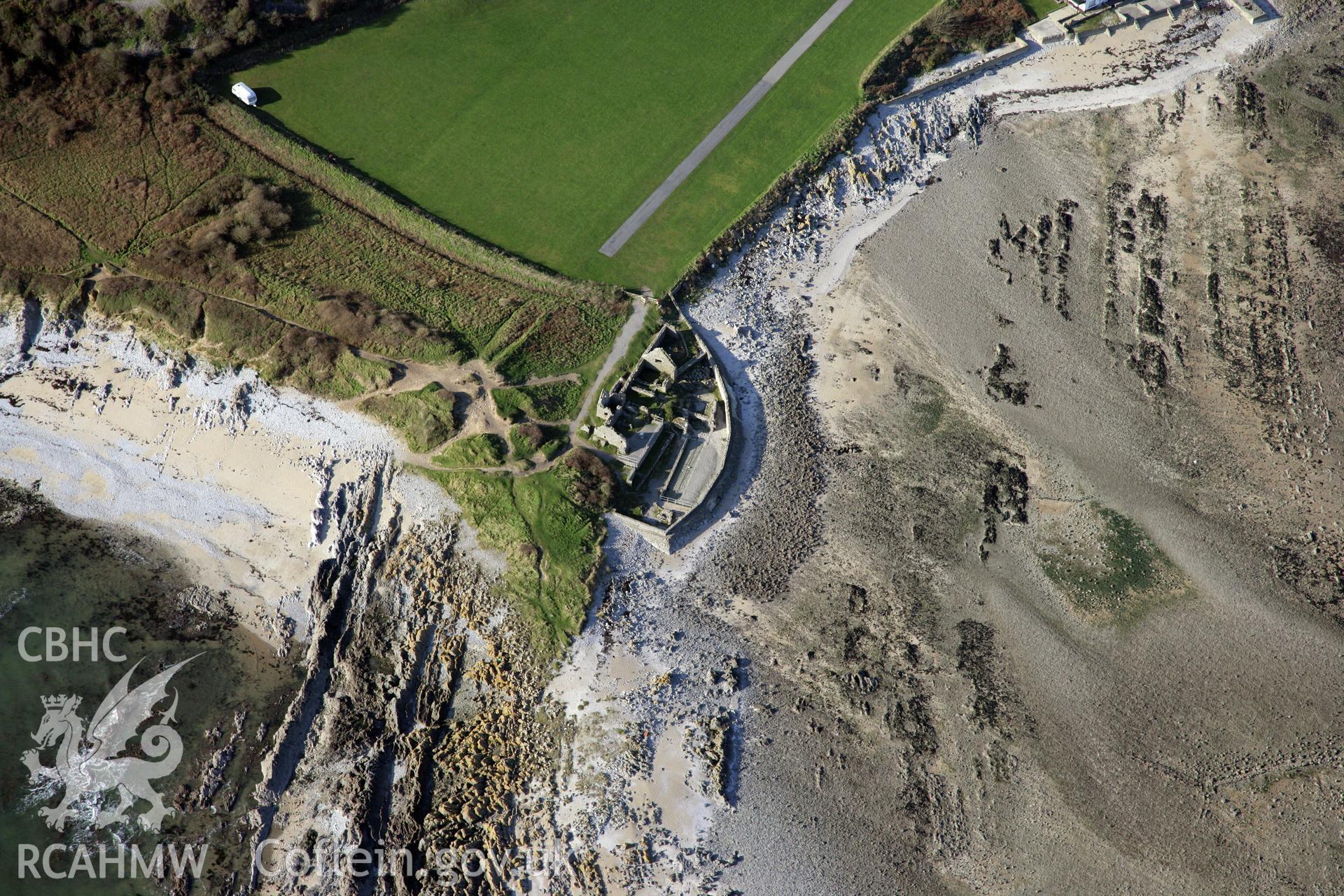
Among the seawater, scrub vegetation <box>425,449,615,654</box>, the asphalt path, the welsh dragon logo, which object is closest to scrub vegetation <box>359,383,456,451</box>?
scrub vegetation <box>425,449,615,654</box>

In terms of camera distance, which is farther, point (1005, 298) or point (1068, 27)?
point (1068, 27)

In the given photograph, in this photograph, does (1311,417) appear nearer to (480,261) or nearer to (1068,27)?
(1068,27)

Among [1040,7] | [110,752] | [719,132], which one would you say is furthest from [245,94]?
[1040,7]

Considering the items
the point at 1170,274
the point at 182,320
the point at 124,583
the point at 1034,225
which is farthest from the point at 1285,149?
the point at 124,583

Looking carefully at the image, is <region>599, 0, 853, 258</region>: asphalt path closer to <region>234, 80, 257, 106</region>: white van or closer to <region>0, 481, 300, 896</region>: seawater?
<region>234, 80, 257, 106</region>: white van

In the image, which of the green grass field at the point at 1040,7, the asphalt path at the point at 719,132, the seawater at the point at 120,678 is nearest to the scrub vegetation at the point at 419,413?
the seawater at the point at 120,678

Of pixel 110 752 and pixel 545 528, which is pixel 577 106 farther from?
pixel 110 752
